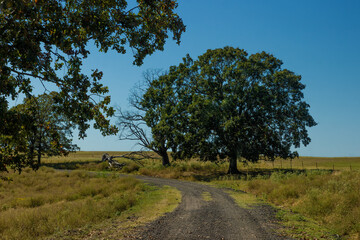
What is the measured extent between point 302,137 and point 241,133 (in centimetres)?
826

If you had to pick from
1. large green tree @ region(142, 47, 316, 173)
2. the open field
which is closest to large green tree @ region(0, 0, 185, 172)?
large green tree @ region(142, 47, 316, 173)

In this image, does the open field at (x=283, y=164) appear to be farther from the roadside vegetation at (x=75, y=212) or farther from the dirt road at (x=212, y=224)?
the dirt road at (x=212, y=224)

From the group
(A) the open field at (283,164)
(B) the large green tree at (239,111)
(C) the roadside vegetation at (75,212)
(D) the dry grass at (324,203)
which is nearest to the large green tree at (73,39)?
(C) the roadside vegetation at (75,212)

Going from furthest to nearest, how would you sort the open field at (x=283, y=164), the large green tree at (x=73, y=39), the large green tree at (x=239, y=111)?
the open field at (x=283, y=164) < the large green tree at (x=239, y=111) < the large green tree at (x=73, y=39)

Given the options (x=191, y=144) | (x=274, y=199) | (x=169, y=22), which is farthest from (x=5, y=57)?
(x=191, y=144)

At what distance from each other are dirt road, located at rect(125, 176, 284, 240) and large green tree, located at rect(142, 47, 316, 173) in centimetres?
1579

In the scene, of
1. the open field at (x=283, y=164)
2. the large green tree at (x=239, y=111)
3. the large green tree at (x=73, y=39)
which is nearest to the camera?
the large green tree at (x=73, y=39)

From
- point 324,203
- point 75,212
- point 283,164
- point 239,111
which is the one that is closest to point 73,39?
point 75,212

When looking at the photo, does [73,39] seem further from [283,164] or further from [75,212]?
[283,164]

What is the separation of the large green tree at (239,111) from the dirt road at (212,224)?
1579 cm

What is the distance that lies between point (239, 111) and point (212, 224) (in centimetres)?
2242

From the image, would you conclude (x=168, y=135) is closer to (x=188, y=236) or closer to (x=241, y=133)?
(x=241, y=133)

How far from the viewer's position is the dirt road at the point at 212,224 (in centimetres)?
859

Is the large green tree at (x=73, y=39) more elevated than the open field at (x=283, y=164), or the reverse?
the large green tree at (x=73, y=39)
